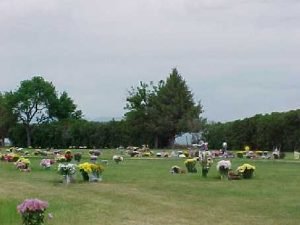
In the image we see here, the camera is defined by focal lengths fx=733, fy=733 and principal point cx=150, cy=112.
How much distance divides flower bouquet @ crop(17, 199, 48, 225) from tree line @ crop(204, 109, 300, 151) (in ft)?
143

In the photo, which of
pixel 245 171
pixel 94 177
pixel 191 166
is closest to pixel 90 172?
pixel 94 177

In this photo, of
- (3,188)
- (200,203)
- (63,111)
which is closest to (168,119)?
(63,111)

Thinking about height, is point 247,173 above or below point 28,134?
below

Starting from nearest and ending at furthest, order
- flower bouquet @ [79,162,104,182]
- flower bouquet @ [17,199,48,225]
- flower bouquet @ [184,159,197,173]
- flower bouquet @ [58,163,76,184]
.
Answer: flower bouquet @ [17,199,48,225], flower bouquet @ [58,163,76,184], flower bouquet @ [79,162,104,182], flower bouquet @ [184,159,197,173]

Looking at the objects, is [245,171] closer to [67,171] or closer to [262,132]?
[67,171]

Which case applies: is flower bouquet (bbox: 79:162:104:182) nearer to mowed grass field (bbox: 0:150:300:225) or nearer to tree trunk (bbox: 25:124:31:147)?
mowed grass field (bbox: 0:150:300:225)

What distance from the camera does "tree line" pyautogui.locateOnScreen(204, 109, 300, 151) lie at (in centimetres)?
5447

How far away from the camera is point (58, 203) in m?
17.8

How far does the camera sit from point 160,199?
61.7ft

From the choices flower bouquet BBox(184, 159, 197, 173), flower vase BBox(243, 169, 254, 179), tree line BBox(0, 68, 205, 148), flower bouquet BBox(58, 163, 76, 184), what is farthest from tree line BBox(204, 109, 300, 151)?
flower bouquet BBox(58, 163, 76, 184)

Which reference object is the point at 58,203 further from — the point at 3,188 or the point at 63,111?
the point at 63,111

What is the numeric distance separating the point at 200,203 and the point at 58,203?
3.45 m

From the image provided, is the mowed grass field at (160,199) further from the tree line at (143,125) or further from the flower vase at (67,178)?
A: the tree line at (143,125)

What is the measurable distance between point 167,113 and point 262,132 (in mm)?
15324
